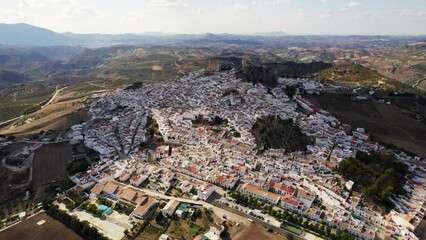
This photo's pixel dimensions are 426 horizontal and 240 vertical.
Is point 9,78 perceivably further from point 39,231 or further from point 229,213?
point 229,213

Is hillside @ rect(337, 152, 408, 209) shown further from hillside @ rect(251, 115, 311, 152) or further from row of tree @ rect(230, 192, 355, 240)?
hillside @ rect(251, 115, 311, 152)

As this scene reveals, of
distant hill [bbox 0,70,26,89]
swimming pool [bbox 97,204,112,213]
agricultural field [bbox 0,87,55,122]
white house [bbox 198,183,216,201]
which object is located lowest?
distant hill [bbox 0,70,26,89]

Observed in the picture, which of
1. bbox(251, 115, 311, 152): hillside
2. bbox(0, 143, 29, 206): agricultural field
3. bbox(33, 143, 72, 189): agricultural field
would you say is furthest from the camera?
bbox(251, 115, 311, 152): hillside

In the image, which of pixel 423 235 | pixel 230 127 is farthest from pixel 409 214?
pixel 230 127

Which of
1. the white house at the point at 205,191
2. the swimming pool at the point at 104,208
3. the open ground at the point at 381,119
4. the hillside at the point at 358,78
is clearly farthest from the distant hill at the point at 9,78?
the open ground at the point at 381,119

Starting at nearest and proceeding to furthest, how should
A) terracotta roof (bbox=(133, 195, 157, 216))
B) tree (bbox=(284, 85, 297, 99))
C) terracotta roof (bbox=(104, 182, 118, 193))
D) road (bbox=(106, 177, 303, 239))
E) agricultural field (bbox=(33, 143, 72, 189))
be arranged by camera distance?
road (bbox=(106, 177, 303, 239)) < terracotta roof (bbox=(133, 195, 157, 216)) < terracotta roof (bbox=(104, 182, 118, 193)) < agricultural field (bbox=(33, 143, 72, 189)) < tree (bbox=(284, 85, 297, 99))

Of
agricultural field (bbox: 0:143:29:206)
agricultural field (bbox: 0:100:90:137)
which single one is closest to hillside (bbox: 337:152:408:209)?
agricultural field (bbox: 0:143:29:206)

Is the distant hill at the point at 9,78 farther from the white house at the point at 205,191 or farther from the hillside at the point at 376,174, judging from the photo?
the hillside at the point at 376,174
